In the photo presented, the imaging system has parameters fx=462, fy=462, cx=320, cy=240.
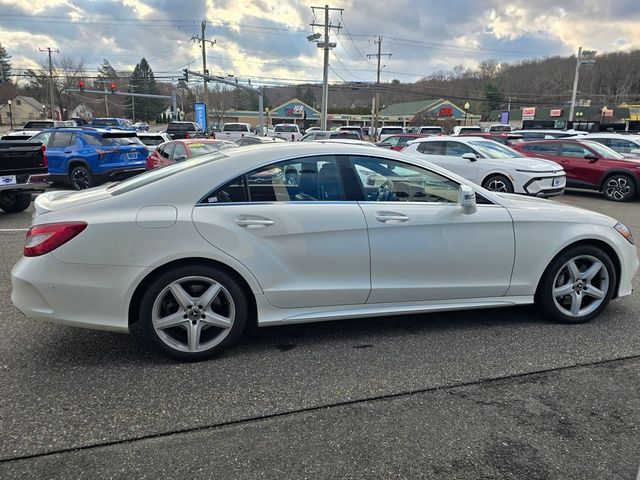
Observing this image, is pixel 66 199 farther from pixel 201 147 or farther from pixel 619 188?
pixel 619 188

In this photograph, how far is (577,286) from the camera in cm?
387

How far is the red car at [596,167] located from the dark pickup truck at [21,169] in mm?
12102

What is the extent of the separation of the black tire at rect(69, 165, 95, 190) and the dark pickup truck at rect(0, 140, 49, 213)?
3.03 m

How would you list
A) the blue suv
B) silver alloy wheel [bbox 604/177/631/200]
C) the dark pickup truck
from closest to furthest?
the dark pickup truck, the blue suv, silver alloy wheel [bbox 604/177/631/200]

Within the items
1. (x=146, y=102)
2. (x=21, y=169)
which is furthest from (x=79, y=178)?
(x=146, y=102)

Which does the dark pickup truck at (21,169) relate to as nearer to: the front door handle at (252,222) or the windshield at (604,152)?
the front door handle at (252,222)

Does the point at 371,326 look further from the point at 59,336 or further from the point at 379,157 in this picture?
the point at 59,336

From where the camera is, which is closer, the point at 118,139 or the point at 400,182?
the point at 400,182

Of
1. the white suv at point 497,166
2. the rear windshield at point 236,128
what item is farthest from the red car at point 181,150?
the rear windshield at point 236,128

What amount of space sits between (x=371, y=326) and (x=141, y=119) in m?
115

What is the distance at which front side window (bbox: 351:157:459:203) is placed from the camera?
3.51 meters

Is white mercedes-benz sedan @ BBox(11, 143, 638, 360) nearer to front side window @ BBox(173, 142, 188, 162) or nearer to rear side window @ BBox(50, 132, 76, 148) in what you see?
front side window @ BBox(173, 142, 188, 162)

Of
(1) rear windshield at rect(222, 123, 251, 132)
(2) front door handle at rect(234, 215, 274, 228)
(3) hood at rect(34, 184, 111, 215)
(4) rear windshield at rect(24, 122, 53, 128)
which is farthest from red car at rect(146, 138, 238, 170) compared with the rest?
(1) rear windshield at rect(222, 123, 251, 132)

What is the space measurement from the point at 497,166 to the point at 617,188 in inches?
144
